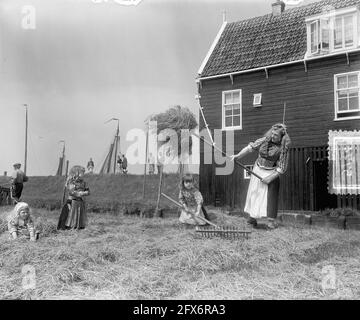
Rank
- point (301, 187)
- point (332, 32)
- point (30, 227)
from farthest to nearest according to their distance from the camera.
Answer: point (332, 32) → point (301, 187) → point (30, 227)

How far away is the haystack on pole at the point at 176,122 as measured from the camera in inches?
338

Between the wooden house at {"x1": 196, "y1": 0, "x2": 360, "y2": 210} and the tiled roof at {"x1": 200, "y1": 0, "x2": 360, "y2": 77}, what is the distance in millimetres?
29

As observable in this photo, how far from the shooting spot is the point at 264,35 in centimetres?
1297

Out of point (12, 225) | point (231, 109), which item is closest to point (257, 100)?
point (231, 109)

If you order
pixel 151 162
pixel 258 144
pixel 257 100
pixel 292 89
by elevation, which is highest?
pixel 292 89

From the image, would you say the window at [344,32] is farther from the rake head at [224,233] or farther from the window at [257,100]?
the rake head at [224,233]

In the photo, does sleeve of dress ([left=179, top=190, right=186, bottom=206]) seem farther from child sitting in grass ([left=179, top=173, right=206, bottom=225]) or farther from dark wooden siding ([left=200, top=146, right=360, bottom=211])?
dark wooden siding ([left=200, top=146, right=360, bottom=211])

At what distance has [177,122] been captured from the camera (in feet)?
29.7

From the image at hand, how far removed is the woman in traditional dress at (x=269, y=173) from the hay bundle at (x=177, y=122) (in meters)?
2.20

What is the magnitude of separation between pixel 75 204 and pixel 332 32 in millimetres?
7934

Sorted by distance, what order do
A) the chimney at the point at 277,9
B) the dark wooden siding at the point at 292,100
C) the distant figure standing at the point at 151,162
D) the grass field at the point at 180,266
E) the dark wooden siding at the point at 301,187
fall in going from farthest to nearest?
1. the chimney at the point at 277,9
2. the dark wooden siding at the point at 292,100
3. the dark wooden siding at the point at 301,187
4. the distant figure standing at the point at 151,162
5. the grass field at the point at 180,266

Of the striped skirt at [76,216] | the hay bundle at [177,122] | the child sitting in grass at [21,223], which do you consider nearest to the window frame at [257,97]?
the hay bundle at [177,122]

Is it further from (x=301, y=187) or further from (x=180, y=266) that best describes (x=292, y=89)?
(x=180, y=266)
